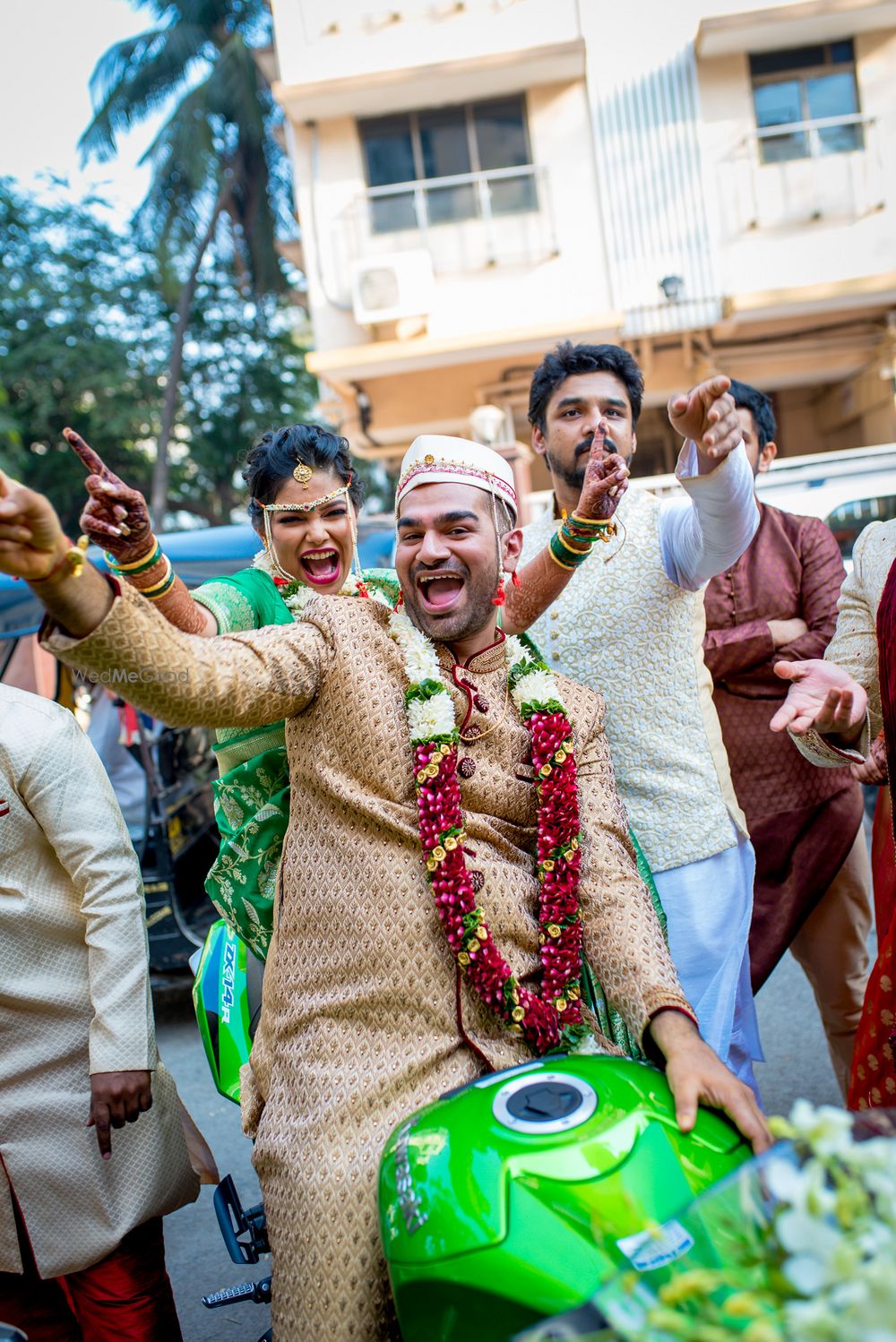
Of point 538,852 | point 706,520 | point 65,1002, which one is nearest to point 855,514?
point 706,520

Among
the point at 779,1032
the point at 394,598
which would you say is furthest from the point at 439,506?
the point at 779,1032

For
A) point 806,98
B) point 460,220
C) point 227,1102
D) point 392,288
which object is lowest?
point 227,1102

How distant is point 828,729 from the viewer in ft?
7.25

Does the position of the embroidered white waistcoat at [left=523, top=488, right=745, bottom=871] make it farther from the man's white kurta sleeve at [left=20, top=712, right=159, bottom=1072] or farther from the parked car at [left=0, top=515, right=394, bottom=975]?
the parked car at [left=0, top=515, right=394, bottom=975]

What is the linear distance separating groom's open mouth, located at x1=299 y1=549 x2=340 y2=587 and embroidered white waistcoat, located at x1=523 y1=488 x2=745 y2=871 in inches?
24.1

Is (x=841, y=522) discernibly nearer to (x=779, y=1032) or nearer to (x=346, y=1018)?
(x=779, y=1032)

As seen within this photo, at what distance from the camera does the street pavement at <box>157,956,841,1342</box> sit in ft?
10.6

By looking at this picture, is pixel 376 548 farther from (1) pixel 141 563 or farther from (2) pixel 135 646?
(2) pixel 135 646

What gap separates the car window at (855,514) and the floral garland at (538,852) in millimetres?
5065

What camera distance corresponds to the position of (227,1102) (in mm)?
4586

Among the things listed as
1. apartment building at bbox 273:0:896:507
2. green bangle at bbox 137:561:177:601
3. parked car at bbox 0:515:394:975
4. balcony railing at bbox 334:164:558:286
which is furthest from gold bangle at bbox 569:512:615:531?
balcony railing at bbox 334:164:558:286

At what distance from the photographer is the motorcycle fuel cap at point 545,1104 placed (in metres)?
1.57

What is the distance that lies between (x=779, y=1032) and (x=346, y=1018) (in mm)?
3124

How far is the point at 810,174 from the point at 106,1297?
12.5 metres
